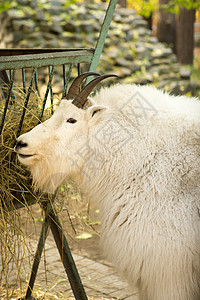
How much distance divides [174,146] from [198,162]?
168 millimetres

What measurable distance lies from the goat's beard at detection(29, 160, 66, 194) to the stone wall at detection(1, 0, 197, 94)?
7.48 metres

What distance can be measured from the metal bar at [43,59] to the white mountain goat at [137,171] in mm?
223

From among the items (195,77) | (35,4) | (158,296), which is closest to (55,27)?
(35,4)

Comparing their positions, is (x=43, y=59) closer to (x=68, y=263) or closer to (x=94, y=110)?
(x=94, y=110)

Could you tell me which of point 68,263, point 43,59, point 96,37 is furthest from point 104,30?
point 96,37

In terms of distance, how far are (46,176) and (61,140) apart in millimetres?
259

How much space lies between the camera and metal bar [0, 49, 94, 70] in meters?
2.41

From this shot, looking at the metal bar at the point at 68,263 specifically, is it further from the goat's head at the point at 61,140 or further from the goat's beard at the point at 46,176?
the goat's head at the point at 61,140

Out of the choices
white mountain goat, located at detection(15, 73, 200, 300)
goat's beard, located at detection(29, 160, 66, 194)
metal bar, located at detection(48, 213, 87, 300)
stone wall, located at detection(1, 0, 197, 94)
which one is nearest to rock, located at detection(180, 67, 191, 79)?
stone wall, located at detection(1, 0, 197, 94)

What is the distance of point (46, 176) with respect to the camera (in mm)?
2625

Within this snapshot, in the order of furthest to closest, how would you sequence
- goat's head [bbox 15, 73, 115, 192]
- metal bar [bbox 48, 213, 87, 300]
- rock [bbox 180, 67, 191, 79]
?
rock [bbox 180, 67, 191, 79] → metal bar [bbox 48, 213, 87, 300] → goat's head [bbox 15, 73, 115, 192]

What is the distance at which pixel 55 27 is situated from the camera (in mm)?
10266

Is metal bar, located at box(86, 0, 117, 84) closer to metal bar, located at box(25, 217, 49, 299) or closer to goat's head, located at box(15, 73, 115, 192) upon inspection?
goat's head, located at box(15, 73, 115, 192)

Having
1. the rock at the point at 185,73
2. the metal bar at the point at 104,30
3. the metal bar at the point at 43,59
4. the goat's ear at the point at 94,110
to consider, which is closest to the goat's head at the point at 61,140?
the goat's ear at the point at 94,110
